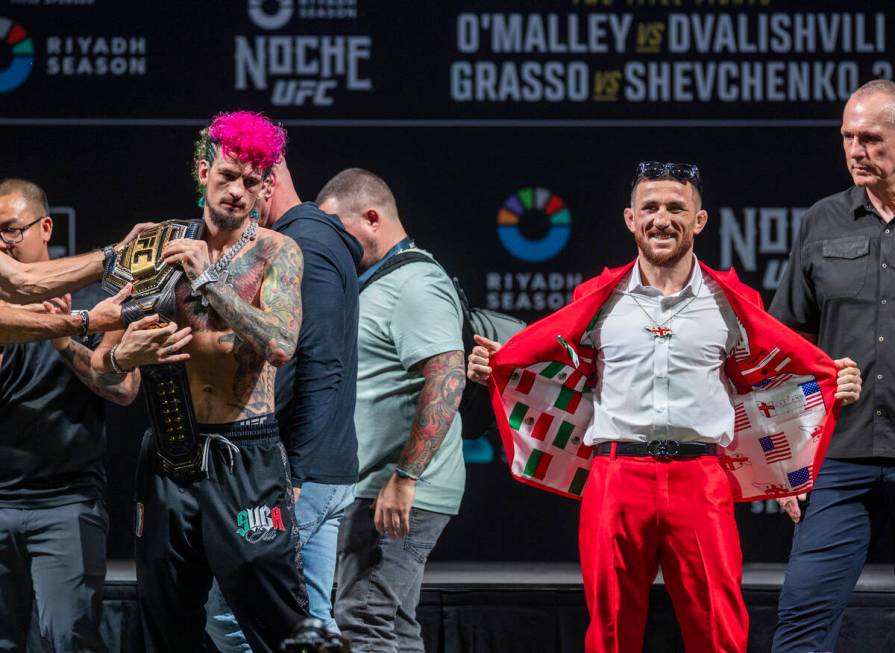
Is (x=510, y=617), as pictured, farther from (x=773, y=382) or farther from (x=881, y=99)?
(x=881, y=99)

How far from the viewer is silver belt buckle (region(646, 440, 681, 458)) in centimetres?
310

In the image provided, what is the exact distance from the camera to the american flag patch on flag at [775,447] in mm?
3305

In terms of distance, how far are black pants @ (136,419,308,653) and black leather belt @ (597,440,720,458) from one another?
0.91 meters

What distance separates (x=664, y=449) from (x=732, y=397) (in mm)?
358

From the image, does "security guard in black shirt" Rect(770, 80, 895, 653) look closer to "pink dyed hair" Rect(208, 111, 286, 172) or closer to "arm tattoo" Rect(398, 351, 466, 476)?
"arm tattoo" Rect(398, 351, 466, 476)

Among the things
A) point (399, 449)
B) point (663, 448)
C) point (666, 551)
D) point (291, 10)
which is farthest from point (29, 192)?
point (666, 551)

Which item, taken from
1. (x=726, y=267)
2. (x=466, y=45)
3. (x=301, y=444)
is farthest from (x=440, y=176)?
(x=301, y=444)

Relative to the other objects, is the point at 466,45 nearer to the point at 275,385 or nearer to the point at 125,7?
the point at 125,7

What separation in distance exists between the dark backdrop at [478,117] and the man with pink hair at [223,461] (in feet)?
7.28

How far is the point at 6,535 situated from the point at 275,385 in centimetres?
96

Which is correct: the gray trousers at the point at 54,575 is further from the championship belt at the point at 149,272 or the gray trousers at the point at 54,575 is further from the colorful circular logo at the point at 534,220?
the colorful circular logo at the point at 534,220

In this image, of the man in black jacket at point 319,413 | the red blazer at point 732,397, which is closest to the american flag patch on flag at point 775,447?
the red blazer at point 732,397

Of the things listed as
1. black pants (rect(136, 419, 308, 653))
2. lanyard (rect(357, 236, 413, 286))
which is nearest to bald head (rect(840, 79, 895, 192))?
lanyard (rect(357, 236, 413, 286))

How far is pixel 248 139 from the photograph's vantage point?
2.87m
